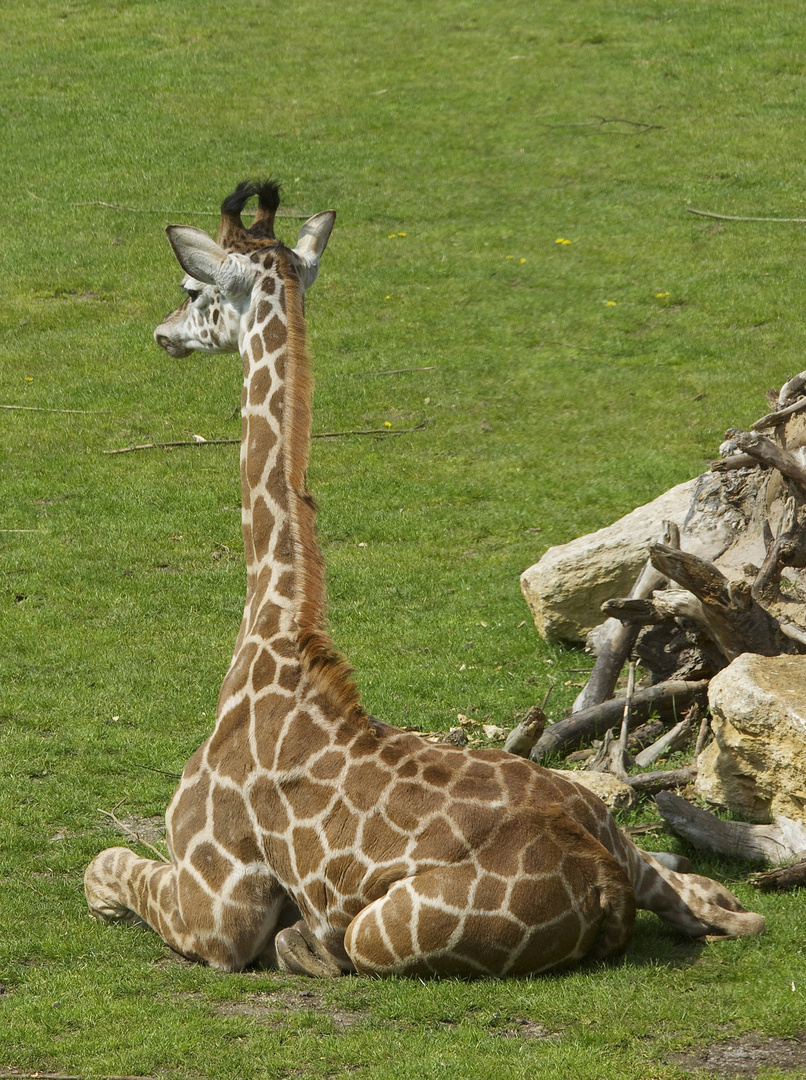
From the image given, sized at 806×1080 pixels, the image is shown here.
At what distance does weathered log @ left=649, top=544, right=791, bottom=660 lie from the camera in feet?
24.8

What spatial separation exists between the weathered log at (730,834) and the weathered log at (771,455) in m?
2.13

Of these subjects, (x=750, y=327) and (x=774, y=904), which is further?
(x=750, y=327)

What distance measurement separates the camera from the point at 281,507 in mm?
6473

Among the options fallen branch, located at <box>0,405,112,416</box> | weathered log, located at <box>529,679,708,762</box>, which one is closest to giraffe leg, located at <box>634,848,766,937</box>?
weathered log, located at <box>529,679,708,762</box>

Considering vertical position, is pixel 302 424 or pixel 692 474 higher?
pixel 302 424

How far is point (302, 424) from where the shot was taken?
6570 millimetres

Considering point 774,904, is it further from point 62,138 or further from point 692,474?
point 62,138

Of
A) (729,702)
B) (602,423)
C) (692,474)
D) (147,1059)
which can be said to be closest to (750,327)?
(602,423)

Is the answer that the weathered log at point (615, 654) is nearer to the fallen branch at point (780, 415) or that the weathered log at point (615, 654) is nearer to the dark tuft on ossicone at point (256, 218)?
the fallen branch at point (780, 415)

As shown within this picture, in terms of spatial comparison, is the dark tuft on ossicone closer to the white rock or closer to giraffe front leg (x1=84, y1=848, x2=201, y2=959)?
giraffe front leg (x1=84, y1=848, x2=201, y2=959)

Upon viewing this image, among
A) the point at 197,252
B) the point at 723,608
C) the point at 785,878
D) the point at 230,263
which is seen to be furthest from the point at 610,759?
the point at 197,252

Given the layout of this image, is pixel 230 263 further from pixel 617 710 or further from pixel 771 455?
pixel 617 710

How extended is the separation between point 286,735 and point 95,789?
2.89 meters

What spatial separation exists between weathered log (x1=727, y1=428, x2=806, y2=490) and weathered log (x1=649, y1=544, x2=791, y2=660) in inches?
28.3
